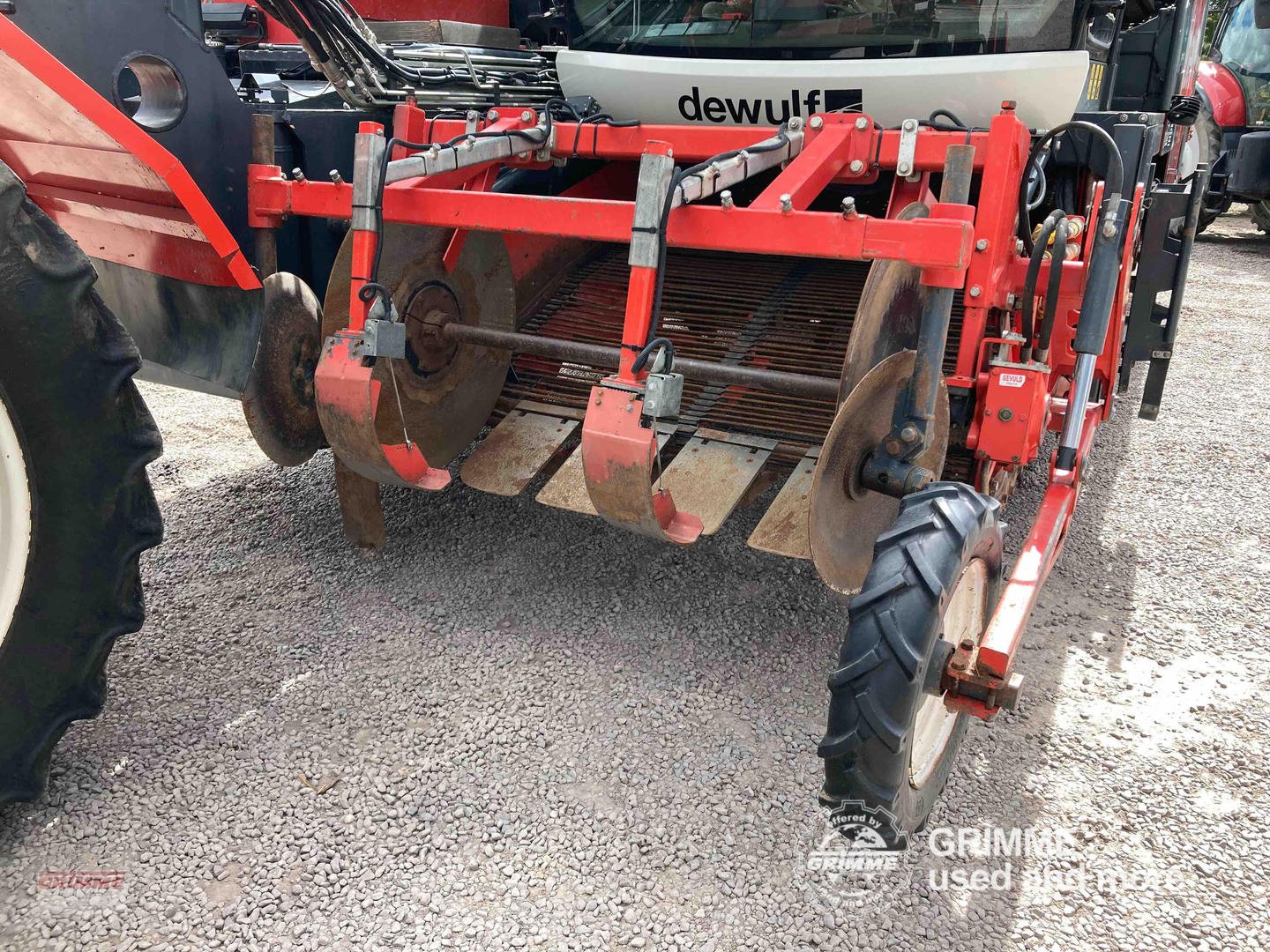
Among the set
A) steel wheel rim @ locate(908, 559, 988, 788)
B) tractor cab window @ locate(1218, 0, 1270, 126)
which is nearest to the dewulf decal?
steel wheel rim @ locate(908, 559, 988, 788)

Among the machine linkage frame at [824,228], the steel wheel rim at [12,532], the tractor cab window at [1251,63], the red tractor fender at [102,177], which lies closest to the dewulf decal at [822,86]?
the machine linkage frame at [824,228]

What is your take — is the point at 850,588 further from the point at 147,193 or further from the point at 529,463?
the point at 147,193

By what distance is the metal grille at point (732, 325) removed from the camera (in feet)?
9.87

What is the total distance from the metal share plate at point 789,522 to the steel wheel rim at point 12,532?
152cm

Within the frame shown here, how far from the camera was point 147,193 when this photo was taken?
7.67ft

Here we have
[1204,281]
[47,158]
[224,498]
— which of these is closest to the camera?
[47,158]

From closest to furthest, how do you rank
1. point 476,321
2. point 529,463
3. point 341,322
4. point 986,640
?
point 986,640 → point 341,322 → point 529,463 → point 476,321

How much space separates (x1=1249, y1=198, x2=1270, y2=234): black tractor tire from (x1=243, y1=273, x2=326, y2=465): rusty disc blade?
11.2 metres

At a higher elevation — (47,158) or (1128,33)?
(1128,33)

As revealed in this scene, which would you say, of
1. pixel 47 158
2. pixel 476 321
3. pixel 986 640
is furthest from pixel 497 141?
pixel 986 640

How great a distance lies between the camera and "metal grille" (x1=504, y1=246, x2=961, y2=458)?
3010 mm

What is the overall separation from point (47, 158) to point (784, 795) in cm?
214

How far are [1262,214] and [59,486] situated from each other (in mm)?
12632

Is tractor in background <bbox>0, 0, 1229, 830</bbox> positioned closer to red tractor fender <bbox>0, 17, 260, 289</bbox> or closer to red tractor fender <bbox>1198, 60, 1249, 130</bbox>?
red tractor fender <bbox>0, 17, 260, 289</bbox>
